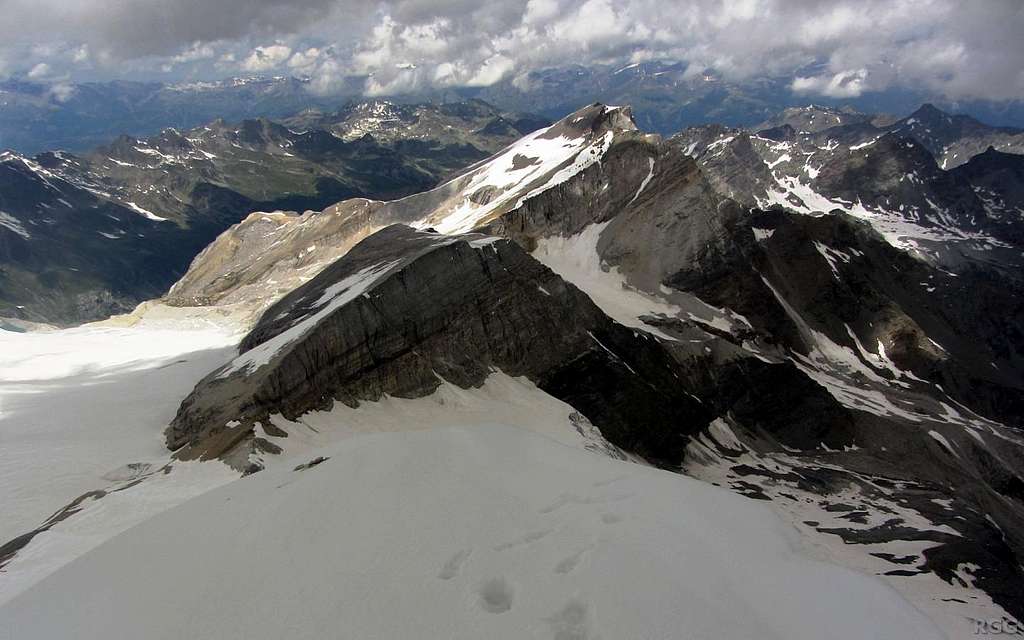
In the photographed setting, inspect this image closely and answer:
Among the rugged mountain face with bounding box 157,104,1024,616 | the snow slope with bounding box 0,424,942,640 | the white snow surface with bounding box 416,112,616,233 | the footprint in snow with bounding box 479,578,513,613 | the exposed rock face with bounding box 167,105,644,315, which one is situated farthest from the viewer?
the white snow surface with bounding box 416,112,616,233

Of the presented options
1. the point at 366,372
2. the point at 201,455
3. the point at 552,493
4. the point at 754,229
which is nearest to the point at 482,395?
the point at 366,372

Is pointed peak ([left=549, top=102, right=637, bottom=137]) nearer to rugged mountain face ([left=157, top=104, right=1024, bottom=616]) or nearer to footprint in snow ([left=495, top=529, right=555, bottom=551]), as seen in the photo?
rugged mountain face ([left=157, top=104, right=1024, bottom=616])

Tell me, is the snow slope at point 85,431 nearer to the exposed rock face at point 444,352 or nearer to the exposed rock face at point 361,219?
the exposed rock face at point 444,352

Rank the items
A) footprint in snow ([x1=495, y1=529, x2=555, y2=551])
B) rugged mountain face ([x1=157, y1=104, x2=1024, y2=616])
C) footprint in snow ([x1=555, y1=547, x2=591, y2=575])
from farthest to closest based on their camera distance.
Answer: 1. rugged mountain face ([x1=157, y1=104, x2=1024, y2=616])
2. footprint in snow ([x1=495, y1=529, x2=555, y2=551])
3. footprint in snow ([x1=555, y1=547, x2=591, y2=575])

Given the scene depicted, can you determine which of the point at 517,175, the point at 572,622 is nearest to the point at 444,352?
the point at 572,622

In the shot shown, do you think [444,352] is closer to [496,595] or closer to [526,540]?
[526,540]

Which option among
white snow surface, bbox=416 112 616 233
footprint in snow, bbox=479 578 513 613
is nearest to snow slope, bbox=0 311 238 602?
footprint in snow, bbox=479 578 513 613
